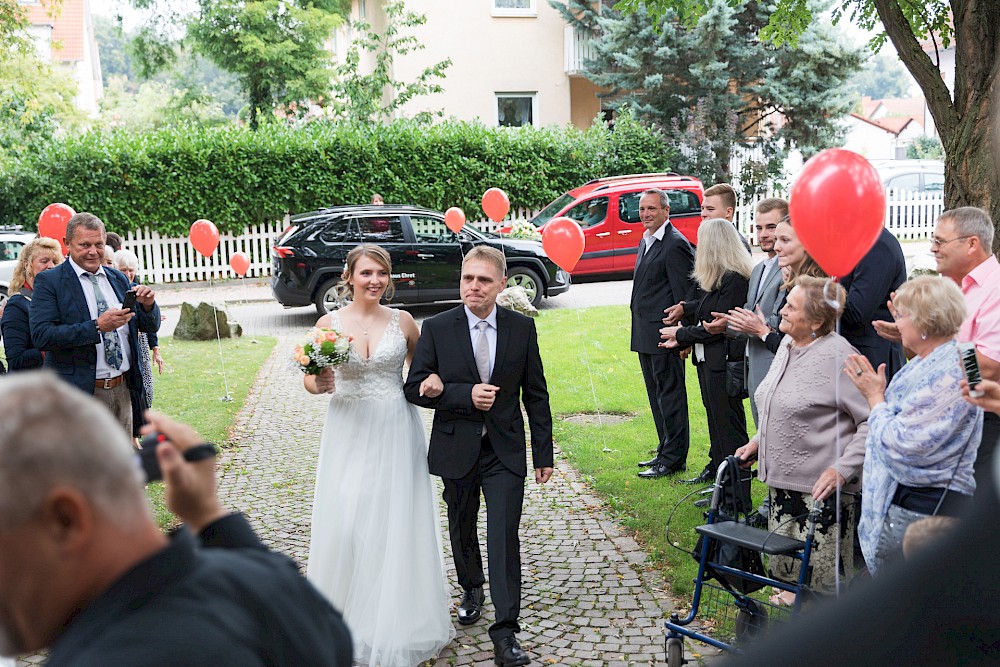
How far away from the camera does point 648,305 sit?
7.97 metres

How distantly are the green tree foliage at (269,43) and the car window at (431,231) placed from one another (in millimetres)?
13760

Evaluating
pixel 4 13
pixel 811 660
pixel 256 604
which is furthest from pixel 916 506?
pixel 4 13

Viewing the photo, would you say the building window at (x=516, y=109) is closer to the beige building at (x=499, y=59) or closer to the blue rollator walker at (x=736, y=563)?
the beige building at (x=499, y=59)

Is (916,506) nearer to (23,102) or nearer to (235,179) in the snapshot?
(235,179)

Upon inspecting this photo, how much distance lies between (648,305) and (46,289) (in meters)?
4.75

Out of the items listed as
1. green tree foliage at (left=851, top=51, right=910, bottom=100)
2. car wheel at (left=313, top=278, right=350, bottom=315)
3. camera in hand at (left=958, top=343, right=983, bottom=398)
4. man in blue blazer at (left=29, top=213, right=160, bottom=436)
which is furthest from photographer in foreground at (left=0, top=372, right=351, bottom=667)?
green tree foliage at (left=851, top=51, right=910, bottom=100)

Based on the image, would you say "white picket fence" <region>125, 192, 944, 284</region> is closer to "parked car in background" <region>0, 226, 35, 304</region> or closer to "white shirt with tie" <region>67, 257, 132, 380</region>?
"parked car in background" <region>0, 226, 35, 304</region>

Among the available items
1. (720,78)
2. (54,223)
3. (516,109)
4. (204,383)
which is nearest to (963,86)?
(204,383)

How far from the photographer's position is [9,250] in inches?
736

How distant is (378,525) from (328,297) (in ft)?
40.4

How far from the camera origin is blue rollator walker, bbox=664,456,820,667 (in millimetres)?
4395

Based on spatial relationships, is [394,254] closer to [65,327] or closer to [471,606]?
Result: [65,327]

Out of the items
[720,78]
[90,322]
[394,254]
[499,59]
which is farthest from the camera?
[499,59]

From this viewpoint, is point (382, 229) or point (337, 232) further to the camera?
point (382, 229)
